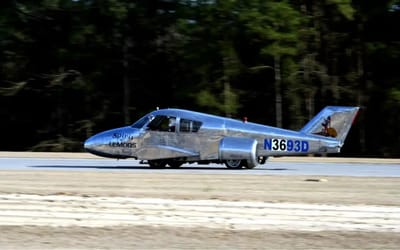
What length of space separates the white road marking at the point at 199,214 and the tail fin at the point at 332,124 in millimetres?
11889

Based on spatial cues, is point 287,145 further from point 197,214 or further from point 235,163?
point 197,214

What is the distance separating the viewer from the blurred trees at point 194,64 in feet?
167

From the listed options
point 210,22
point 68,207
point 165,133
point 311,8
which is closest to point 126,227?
point 68,207

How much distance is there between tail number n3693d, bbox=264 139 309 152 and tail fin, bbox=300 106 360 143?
754 mm

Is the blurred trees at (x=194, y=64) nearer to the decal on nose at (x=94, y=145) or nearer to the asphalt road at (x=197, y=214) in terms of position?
the decal on nose at (x=94, y=145)

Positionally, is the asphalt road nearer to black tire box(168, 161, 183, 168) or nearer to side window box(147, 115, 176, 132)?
side window box(147, 115, 176, 132)

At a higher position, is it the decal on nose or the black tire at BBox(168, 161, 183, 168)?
the decal on nose

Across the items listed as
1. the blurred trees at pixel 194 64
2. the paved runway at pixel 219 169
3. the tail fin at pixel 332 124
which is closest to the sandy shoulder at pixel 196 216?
the paved runway at pixel 219 169

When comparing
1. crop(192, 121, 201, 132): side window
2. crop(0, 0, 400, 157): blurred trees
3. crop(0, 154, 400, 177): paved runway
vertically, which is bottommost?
crop(0, 154, 400, 177): paved runway

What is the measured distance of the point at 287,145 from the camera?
86.9 ft

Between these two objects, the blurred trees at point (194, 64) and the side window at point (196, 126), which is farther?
the blurred trees at point (194, 64)

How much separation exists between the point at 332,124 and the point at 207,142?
4381 millimetres

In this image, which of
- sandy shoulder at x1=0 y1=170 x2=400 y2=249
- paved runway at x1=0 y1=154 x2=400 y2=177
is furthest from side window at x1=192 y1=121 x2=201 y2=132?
sandy shoulder at x1=0 y1=170 x2=400 y2=249

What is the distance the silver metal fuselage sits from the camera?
26641 millimetres
